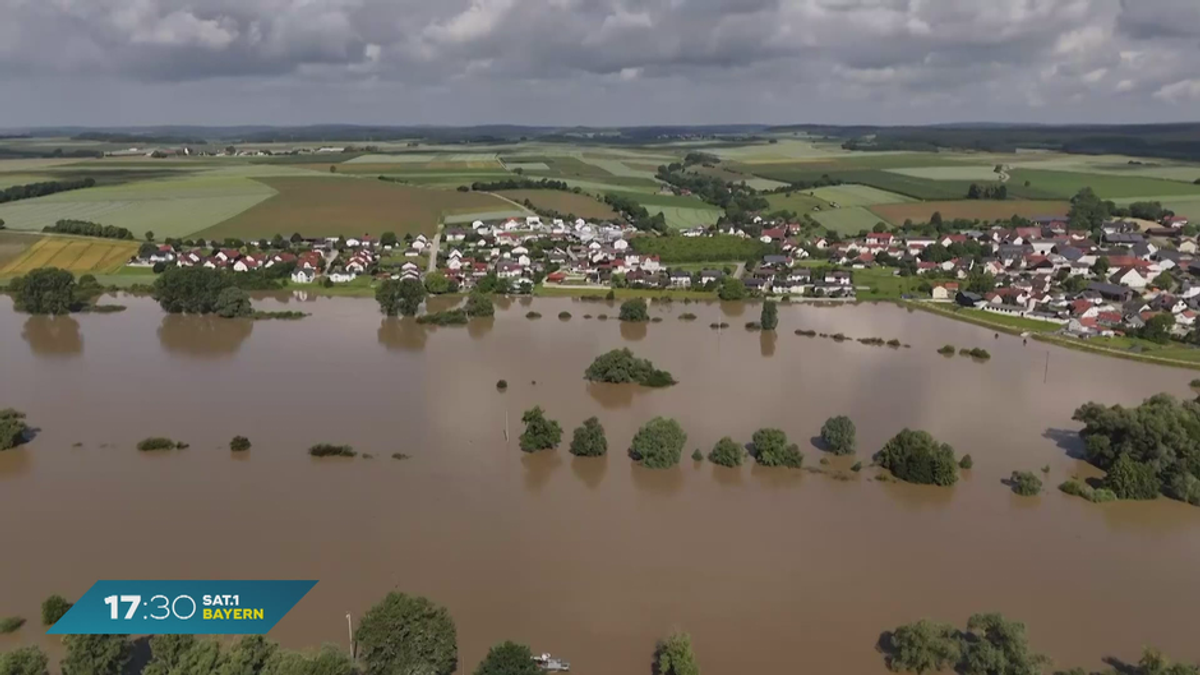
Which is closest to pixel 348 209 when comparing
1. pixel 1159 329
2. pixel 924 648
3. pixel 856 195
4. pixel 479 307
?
pixel 479 307

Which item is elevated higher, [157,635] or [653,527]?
[157,635]

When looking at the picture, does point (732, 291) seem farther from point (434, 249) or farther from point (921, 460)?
point (434, 249)

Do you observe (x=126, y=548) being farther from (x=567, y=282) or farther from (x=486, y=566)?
(x=567, y=282)

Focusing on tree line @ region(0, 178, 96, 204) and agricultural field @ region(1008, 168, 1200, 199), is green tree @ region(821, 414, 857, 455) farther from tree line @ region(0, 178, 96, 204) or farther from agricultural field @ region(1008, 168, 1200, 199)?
tree line @ region(0, 178, 96, 204)

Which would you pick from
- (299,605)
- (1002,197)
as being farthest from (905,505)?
(1002,197)

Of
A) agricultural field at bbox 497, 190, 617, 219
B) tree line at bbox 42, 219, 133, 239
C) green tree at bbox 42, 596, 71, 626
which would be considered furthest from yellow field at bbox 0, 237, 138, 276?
green tree at bbox 42, 596, 71, 626

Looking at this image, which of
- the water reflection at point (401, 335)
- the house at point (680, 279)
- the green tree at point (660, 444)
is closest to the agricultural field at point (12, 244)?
the water reflection at point (401, 335)
